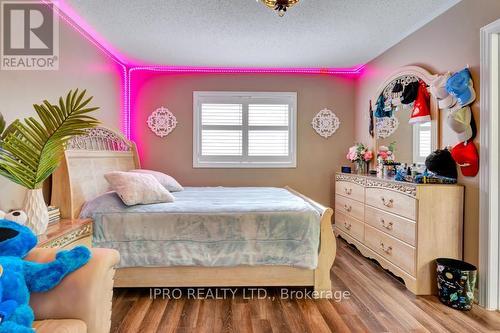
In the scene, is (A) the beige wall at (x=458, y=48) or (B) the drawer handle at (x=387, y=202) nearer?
(A) the beige wall at (x=458, y=48)

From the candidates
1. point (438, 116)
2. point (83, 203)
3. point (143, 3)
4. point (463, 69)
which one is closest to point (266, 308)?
point (83, 203)

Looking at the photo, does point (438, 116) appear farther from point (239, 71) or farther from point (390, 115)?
point (239, 71)

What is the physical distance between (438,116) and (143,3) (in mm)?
2911

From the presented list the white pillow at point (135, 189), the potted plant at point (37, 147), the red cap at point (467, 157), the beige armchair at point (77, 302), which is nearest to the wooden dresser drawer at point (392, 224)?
the red cap at point (467, 157)

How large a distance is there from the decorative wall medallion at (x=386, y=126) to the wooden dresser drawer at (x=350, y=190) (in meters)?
0.75

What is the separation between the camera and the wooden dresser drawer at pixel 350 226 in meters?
3.33

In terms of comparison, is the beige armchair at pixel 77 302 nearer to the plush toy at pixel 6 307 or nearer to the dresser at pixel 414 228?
the plush toy at pixel 6 307

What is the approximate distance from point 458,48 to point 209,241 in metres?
2.70

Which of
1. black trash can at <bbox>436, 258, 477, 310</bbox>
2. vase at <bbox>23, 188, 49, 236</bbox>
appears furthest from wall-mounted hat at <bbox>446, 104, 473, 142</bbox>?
vase at <bbox>23, 188, 49, 236</bbox>

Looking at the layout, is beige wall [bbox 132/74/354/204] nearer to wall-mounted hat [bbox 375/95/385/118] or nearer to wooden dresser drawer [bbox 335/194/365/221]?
wooden dresser drawer [bbox 335/194/365/221]

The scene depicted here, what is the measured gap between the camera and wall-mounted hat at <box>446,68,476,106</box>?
2.22 meters

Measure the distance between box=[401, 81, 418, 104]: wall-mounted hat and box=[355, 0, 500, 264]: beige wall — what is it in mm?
203

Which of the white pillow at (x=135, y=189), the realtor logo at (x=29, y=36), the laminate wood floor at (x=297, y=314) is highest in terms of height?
the realtor logo at (x=29, y=36)

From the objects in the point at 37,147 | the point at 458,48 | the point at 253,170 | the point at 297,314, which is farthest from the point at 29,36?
the point at 458,48
